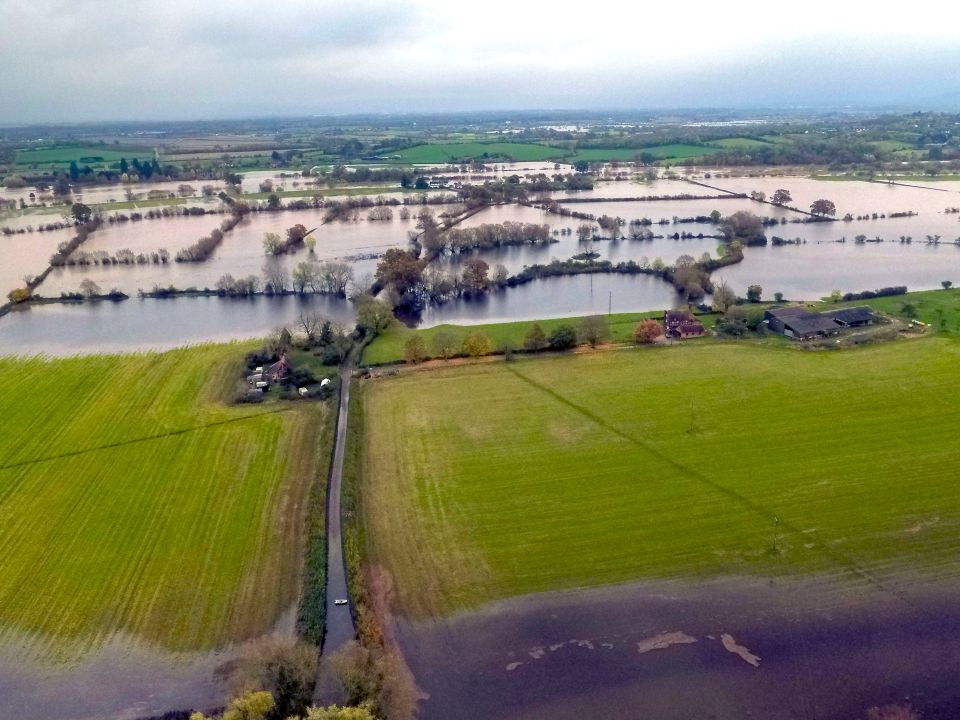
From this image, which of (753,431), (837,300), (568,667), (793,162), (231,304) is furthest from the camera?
(793,162)

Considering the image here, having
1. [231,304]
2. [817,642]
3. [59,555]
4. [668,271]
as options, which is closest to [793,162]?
[668,271]

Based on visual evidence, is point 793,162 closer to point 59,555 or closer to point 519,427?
point 519,427

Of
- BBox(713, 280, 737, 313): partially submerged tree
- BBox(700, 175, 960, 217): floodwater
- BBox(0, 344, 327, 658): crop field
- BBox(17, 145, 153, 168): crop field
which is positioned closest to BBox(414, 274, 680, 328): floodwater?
BBox(713, 280, 737, 313): partially submerged tree

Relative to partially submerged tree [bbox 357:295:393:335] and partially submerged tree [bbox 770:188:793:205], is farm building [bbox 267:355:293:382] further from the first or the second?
partially submerged tree [bbox 770:188:793:205]

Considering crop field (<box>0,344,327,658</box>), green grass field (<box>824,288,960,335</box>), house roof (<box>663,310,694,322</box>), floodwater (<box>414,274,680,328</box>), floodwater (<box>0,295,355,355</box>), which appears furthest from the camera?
floodwater (<box>414,274,680,328</box>)

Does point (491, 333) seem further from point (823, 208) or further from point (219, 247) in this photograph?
point (823, 208)

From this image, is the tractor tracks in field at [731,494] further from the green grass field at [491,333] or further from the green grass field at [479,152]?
the green grass field at [479,152]
